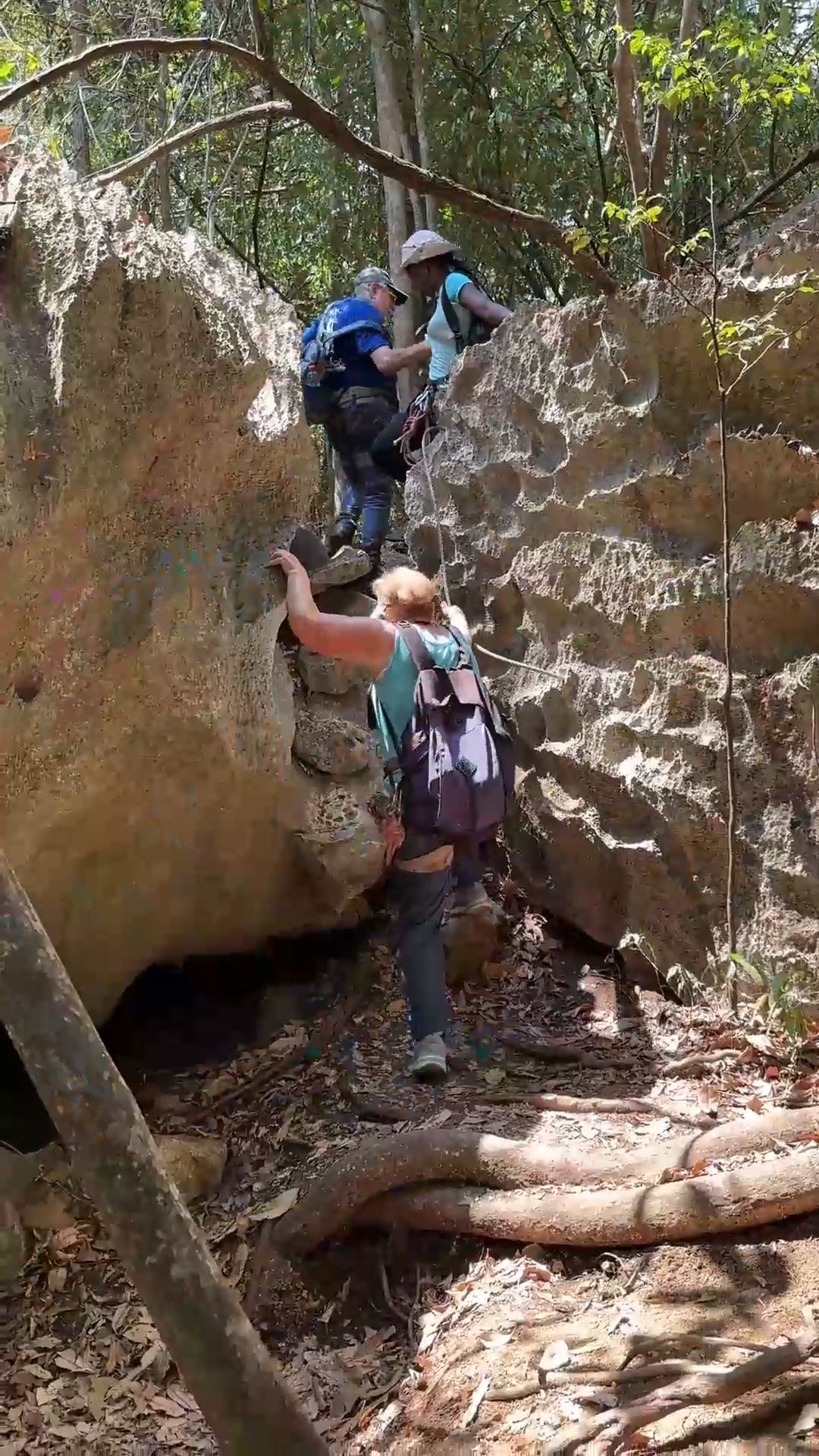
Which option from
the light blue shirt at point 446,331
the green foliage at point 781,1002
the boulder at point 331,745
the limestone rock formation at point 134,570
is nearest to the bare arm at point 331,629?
the limestone rock formation at point 134,570

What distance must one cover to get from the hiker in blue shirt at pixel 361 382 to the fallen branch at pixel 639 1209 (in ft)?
12.0

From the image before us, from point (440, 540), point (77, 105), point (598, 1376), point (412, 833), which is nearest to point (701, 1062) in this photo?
point (412, 833)

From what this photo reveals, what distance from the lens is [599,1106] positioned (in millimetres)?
3451

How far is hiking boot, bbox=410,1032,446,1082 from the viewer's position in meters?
3.73

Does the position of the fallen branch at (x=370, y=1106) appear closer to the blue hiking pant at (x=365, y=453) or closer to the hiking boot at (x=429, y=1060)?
the hiking boot at (x=429, y=1060)

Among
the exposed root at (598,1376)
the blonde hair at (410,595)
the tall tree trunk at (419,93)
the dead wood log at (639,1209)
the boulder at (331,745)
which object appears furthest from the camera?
the tall tree trunk at (419,93)

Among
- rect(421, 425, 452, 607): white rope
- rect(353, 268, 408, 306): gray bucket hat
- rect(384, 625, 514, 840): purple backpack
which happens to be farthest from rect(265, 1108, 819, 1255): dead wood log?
rect(353, 268, 408, 306): gray bucket hat

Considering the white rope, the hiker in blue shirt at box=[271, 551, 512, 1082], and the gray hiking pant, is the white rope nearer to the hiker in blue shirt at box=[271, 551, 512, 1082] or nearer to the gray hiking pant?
the hiker in blue shirt at box=[271, 551, 512, 1082]

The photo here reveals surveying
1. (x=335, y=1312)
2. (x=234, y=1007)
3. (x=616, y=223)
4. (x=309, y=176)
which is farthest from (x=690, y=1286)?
(x=309, y=176)

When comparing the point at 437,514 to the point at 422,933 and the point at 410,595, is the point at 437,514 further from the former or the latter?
the point at 422,933

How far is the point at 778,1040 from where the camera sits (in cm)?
359

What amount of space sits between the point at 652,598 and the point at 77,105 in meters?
5.55

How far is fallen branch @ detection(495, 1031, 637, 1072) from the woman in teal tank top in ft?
1.10

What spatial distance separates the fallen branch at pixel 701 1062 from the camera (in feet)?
11.9
